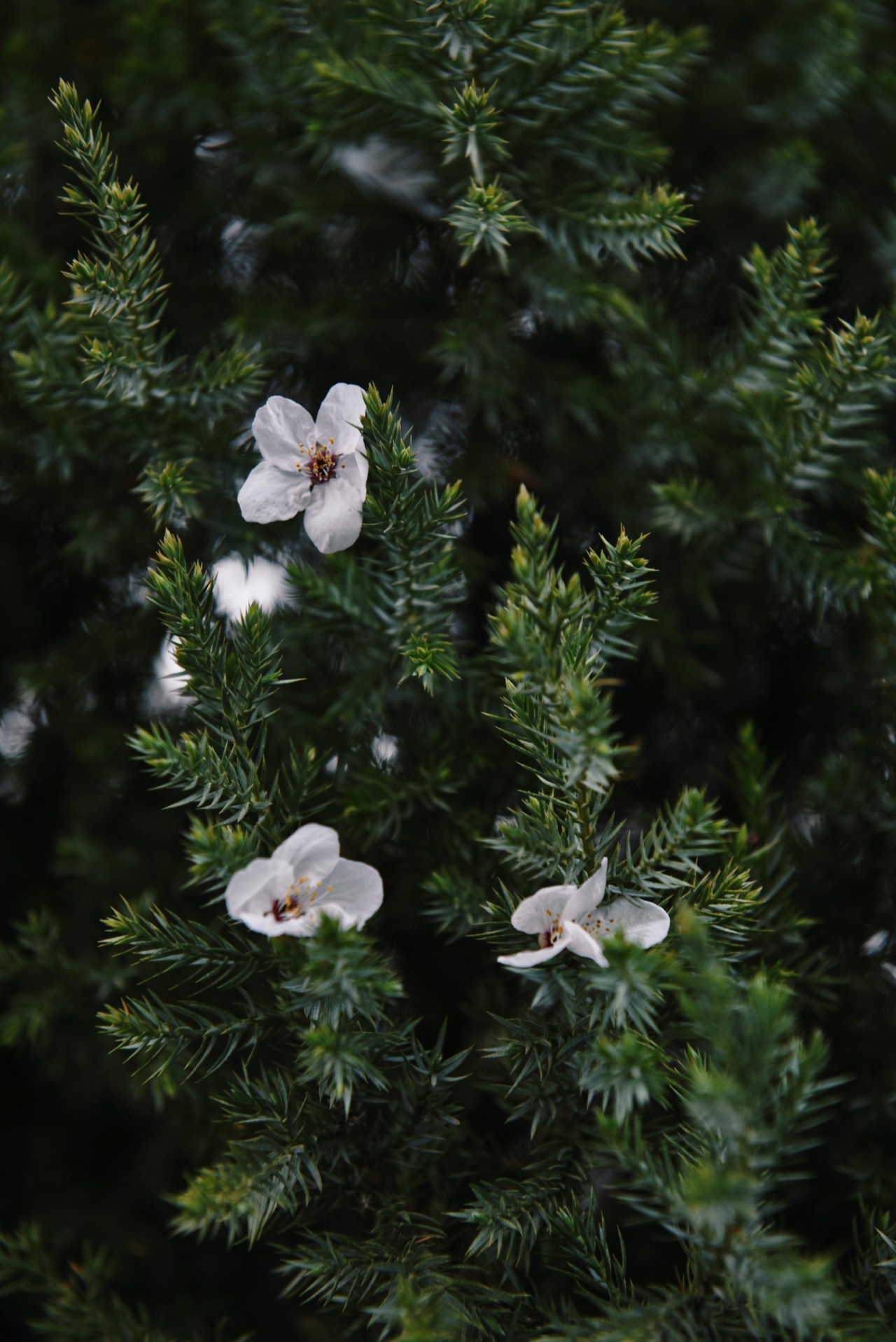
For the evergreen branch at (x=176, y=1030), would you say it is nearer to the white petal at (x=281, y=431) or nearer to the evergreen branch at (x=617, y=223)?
the white petal at (x=281, y=431)

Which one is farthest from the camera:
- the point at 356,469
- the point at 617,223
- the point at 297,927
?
the point at 617,223

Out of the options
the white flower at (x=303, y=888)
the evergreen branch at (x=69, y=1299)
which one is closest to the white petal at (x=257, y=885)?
the white flower at (x=303, y=888)

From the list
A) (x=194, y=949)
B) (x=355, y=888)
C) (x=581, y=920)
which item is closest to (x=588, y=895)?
(x=581, y=920)

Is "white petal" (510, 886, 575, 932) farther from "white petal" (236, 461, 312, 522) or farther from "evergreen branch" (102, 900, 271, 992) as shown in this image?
"white petal" (236, 461, 312, 522)

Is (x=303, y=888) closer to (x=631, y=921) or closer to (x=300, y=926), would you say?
(x=300, y=926)

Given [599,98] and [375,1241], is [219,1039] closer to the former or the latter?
[375,1241]

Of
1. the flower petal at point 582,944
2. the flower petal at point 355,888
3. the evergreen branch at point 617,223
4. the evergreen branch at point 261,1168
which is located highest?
the evergreen branch at point 617,223

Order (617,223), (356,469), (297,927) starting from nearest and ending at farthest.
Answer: (297,927) → (356,469) → (617,223)
